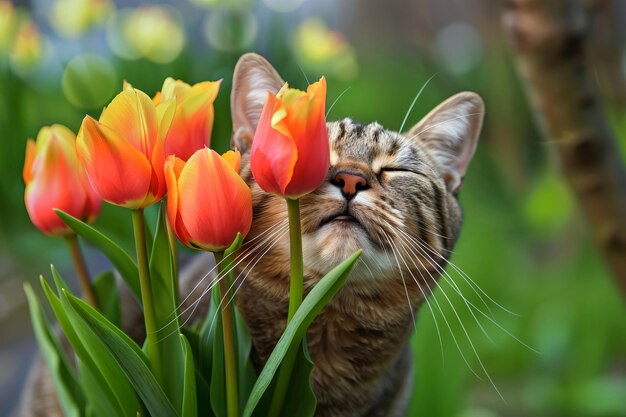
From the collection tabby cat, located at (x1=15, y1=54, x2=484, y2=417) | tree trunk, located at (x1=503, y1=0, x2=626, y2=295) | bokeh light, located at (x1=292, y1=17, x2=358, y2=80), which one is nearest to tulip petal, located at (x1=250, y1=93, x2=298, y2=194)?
tabby cat, located at (x1=15, y1=54, x2=484, y2=417)

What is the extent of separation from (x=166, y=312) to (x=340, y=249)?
137mm

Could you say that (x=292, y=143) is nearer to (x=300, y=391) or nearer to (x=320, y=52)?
(x=300, y=391)

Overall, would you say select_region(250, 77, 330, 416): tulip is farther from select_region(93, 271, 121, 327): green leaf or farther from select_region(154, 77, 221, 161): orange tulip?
select_region(93, 271, 121, 327): green leaf

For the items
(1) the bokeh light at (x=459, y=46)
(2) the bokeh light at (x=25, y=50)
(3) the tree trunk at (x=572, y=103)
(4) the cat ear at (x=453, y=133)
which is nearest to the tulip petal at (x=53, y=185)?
(4) the cat ear at (x=453, y=133)

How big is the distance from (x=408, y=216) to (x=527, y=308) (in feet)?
3.42

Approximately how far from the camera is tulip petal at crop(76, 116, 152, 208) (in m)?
0.42

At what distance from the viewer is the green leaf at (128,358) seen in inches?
17.8

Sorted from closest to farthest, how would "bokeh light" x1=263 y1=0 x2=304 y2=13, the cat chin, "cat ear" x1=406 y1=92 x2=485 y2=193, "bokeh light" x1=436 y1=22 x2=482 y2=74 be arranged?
the cat chin < "cat ear" x1=406 y1=92 x2=485 y2=193 < "bokeh light" x1=263 y1=0 x2=304 y2=13 < "bokeh light" x1=436 y1=22 x2=482 y2=74

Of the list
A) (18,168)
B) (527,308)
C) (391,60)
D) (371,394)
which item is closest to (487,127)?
(391,60)

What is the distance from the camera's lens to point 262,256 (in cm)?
53

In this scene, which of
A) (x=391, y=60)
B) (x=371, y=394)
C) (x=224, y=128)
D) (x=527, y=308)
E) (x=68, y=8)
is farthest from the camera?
(x=391, y=60)

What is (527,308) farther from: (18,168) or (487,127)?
Answer: (18,168)

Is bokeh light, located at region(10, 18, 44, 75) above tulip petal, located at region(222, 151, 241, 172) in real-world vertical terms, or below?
above

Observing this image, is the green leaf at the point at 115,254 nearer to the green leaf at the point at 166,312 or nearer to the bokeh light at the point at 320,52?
the green leaf at the point at 166,312
